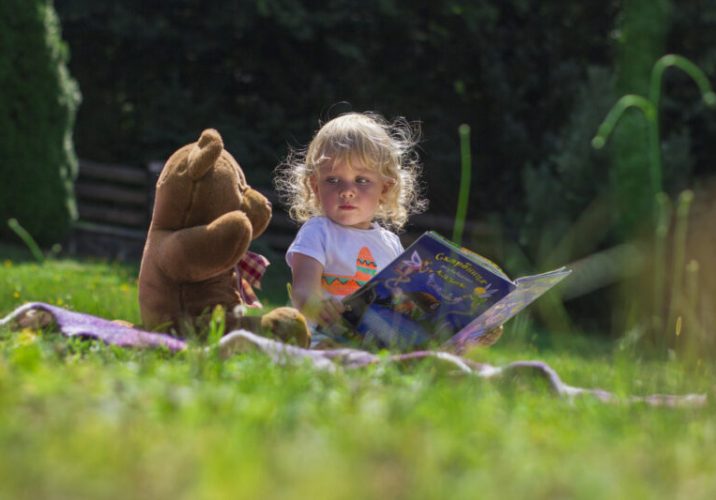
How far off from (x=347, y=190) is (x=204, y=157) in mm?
648

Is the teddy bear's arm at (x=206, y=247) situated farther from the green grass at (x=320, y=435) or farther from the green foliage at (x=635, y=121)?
the green foliage at (x=635, y=121)

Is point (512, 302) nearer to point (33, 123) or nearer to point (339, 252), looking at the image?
point (339, 252)

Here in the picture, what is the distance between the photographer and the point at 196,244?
129 inches

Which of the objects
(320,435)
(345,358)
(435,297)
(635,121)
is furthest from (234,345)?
(635,121)

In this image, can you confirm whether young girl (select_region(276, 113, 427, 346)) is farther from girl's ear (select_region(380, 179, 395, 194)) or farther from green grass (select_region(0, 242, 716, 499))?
green grass (select_region(0, 242, 716, 499))

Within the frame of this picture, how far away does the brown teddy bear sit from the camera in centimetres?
329

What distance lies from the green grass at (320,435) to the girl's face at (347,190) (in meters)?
1.38

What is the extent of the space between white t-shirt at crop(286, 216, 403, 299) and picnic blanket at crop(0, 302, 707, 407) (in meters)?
0.84

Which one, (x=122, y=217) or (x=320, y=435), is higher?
(x=320, y=435)

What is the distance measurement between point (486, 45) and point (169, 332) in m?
8.67

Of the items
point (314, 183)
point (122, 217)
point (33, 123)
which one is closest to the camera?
point (314, 183)

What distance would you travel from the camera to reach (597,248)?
816 centimetres

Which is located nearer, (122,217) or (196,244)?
(196,244)

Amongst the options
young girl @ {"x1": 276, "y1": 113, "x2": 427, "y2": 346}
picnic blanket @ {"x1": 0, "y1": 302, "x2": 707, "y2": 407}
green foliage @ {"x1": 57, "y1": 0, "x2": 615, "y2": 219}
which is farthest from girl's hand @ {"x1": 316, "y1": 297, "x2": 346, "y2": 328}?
green foliage @ {"x1": 57, "y1": 0, "x2": 615, "y2": 219}
